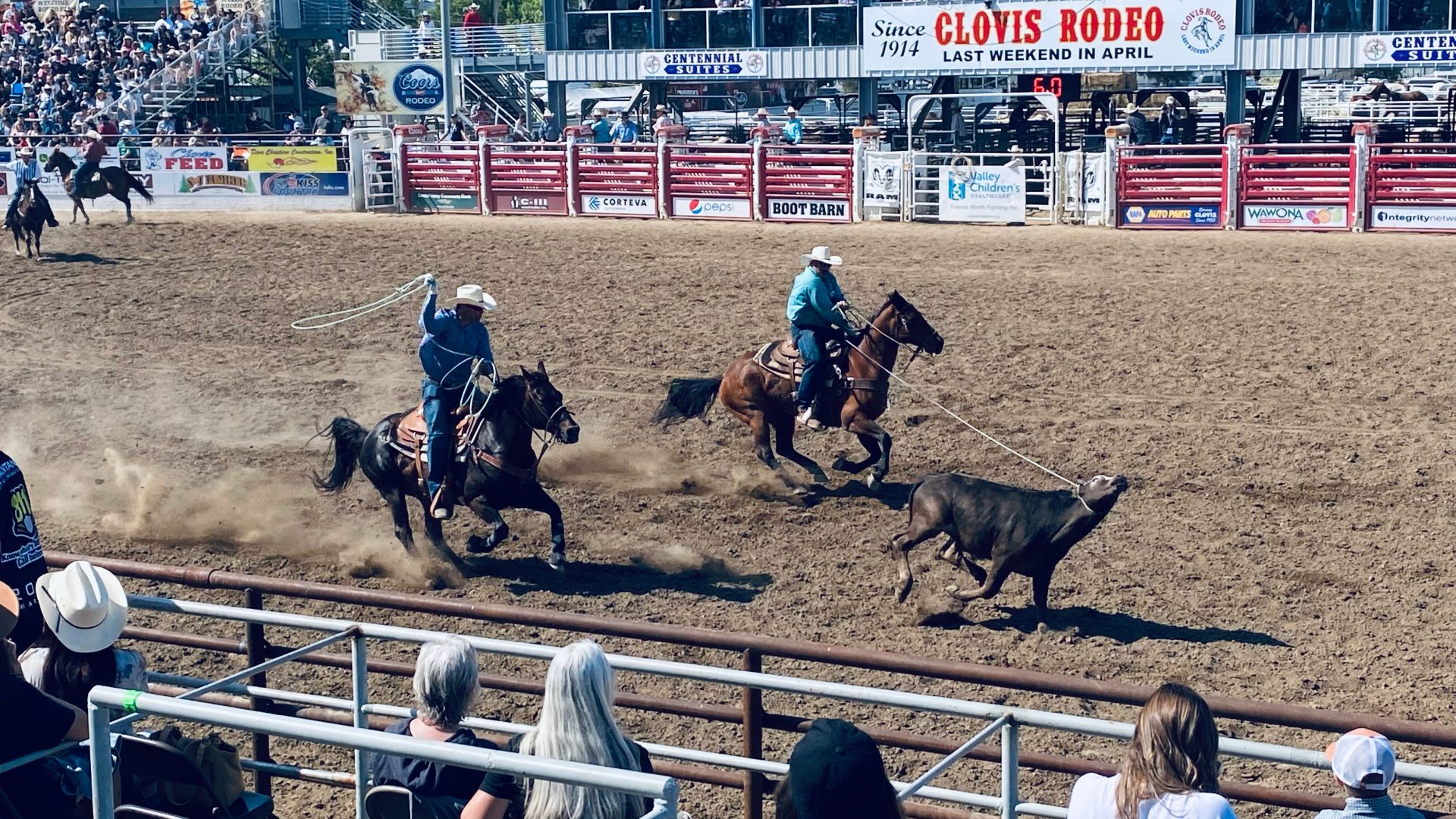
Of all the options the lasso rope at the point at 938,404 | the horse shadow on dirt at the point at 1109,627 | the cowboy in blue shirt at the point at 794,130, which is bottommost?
the horse shadow on dirt at the point at 1109,627

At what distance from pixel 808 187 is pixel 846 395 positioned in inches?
505

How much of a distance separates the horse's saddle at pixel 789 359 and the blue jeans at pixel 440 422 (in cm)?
296

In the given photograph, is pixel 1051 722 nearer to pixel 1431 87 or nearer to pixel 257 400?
pixel 257 400

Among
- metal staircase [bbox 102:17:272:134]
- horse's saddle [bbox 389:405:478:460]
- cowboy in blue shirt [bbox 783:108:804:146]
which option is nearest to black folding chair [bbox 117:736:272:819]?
horse's saddle [bbox 389:405:478:460]

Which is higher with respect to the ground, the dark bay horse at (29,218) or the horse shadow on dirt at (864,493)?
the dark bay horse at (29,218)

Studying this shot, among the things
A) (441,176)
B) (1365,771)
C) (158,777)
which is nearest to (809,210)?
(441,176)

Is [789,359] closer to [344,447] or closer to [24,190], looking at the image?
[344,447]

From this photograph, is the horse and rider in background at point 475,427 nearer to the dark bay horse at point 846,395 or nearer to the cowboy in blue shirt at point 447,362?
the cowboy in blue shirt at point 447,362

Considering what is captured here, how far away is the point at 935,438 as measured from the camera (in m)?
13.9

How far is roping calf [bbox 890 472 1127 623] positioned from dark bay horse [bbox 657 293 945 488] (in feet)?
8.83

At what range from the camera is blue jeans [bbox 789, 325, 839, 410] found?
1223 centimetres

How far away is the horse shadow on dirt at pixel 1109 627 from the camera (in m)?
9.07

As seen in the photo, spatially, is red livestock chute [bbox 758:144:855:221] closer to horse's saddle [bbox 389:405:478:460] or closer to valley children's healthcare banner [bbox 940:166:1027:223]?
valley children's healthcare banner [bbox 940:166:1027:223]

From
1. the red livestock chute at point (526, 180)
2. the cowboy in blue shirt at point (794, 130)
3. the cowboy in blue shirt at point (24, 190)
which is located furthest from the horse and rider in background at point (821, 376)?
the cowboy in blue shirt at point (794, 130)
